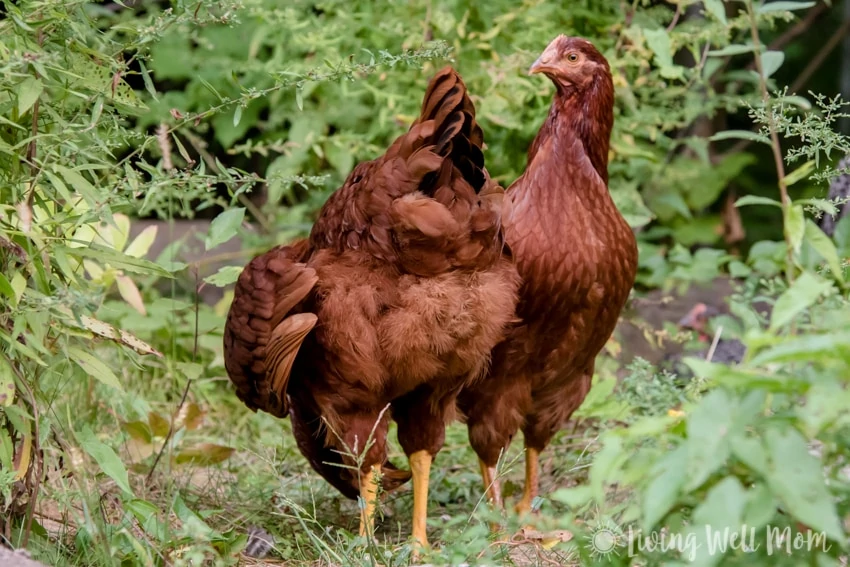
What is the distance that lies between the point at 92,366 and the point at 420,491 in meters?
1.08

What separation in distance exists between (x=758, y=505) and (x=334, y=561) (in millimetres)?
1414

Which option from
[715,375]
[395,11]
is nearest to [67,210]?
[715,375]

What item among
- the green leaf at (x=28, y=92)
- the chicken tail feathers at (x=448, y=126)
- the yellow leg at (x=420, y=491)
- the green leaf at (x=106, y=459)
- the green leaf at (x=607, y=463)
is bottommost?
the yellow leg at (x=420, y=491)

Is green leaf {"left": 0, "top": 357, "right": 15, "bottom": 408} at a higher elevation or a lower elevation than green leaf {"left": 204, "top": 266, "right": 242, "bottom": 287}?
higher

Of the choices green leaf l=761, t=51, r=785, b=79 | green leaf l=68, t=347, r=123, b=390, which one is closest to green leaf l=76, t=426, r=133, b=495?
green leaf l=68, t=347, r=123, b=390

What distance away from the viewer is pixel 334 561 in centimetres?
263

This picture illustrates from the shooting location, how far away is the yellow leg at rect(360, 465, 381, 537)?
2404 mm

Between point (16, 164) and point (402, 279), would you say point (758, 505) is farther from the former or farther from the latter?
point (16, 164)

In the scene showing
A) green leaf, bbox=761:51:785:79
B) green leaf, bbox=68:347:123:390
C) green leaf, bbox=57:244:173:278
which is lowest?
green leaf, bbox=68:347:123:390

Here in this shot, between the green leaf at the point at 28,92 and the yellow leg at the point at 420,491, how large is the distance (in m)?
1.51

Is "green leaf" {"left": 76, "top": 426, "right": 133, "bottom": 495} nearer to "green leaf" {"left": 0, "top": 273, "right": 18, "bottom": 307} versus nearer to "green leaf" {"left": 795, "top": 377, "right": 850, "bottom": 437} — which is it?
"green leaf" {"left": 0, "top": 273, "right": 18, "bottom": 307}

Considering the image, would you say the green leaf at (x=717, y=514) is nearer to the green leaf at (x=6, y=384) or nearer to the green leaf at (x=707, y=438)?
the green leaf at (x=707, y=438)

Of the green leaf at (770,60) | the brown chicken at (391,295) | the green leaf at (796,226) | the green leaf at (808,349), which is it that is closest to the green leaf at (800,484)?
the green leaf at (808,349)

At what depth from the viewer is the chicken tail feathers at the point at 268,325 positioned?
2.81 meters
